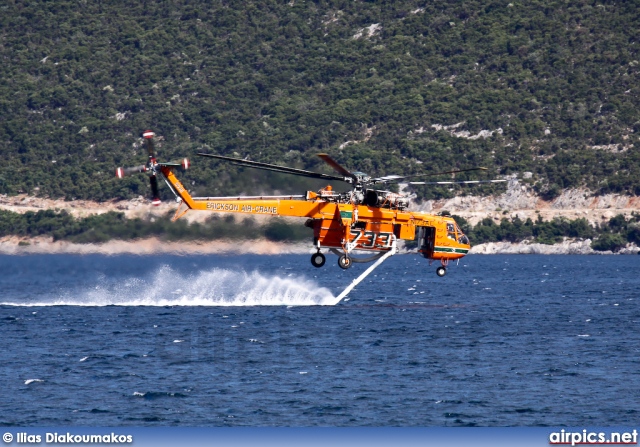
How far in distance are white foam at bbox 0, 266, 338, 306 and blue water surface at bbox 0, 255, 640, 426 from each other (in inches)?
10.1

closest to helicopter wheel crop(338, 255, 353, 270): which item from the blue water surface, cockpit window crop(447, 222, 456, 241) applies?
the blue water surface

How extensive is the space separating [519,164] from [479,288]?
88.9m

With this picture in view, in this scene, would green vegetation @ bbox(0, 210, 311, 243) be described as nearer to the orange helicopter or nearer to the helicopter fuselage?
the orange helicopter

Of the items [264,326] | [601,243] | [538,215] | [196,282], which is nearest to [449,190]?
[538,215]

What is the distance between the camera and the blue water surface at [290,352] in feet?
132

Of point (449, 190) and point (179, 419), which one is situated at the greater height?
point (449, 190)

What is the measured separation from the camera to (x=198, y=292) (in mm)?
91500

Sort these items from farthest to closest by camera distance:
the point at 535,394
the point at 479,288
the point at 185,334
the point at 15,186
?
the point at 15,186
the point at 479,288
the point at 185,334
the point at 535,394

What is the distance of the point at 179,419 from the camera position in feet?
127

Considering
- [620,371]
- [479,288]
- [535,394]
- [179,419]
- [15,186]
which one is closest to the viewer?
[179,419]

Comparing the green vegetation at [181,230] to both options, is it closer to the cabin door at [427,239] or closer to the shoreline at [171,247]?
the shoreline at [171,247]

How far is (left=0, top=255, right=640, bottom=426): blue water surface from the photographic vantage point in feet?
132

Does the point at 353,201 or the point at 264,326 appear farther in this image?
the point at 264,326

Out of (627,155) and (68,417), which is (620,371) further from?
(627,155)
